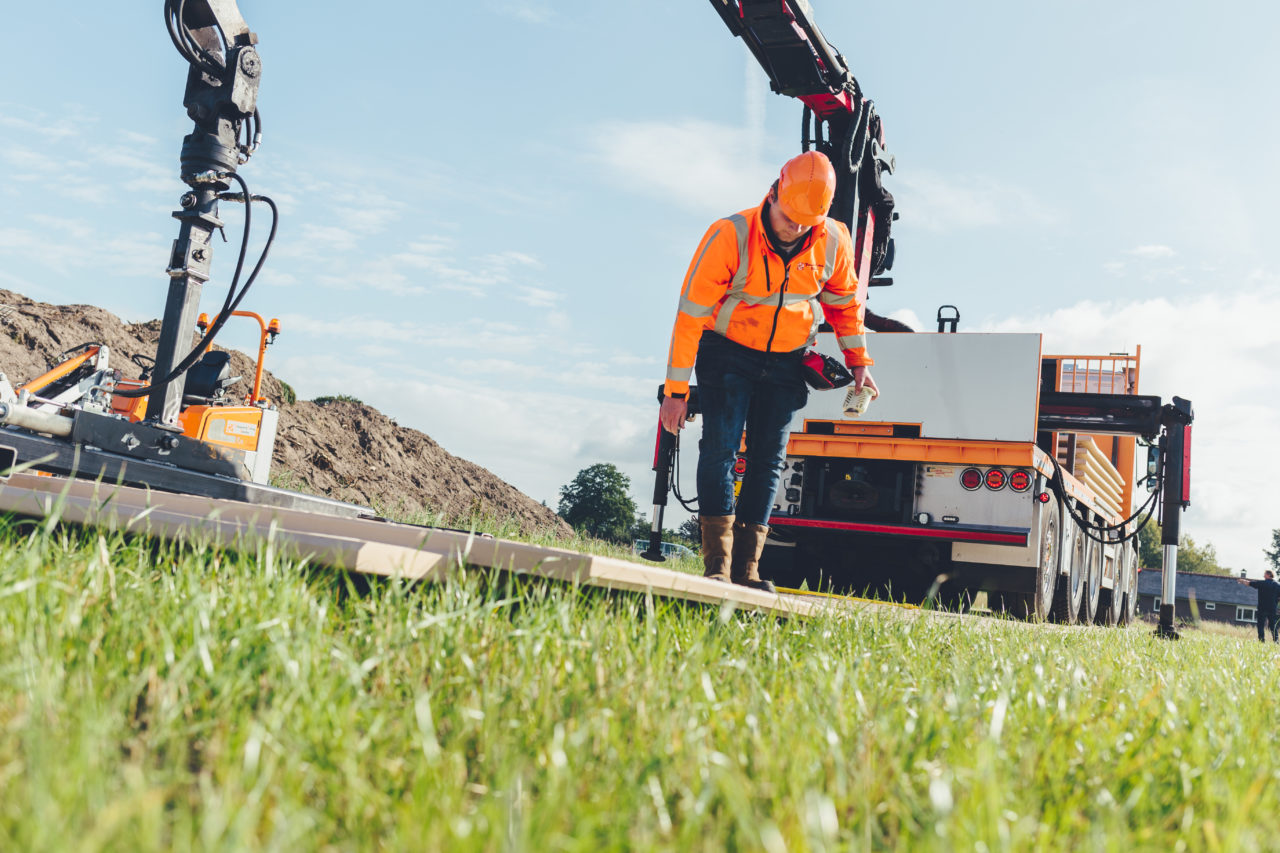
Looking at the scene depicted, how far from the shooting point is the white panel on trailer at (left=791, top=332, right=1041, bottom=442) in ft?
25.6

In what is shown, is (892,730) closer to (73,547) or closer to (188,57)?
(73,547)

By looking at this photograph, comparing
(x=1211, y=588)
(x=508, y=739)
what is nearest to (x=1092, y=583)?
(x=508, y=739)

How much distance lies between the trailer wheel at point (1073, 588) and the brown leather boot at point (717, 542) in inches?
206

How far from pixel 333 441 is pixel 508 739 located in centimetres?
1999

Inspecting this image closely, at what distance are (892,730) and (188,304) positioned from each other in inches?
205

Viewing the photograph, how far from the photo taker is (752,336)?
4.80 metres

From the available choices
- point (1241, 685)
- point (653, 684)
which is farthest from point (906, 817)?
point (1241, 685)

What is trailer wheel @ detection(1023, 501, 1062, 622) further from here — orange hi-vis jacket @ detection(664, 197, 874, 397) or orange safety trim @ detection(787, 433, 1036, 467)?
orange hi-vis jacket @ detection(664, 197, 874, 397)

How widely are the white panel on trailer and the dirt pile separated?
10702mm

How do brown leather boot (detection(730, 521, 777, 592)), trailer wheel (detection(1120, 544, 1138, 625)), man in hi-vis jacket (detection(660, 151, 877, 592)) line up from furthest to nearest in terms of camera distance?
1. trailer wheel (detection(1120, 544, 1138, 625))
2. brown leather boot (detection(730, 521, 777, 592))
3. man in hi-vis jacket (detection(660, 151, 877, 592))

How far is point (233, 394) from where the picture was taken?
1980 centimetres

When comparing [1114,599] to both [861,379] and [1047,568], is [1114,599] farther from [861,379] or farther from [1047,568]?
[861,379]

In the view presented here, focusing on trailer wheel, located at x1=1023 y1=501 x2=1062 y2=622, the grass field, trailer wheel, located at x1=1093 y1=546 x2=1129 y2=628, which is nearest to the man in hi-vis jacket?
the grass field

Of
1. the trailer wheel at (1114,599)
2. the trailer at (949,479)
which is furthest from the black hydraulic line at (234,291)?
the trailer wheel at (1114,599)
